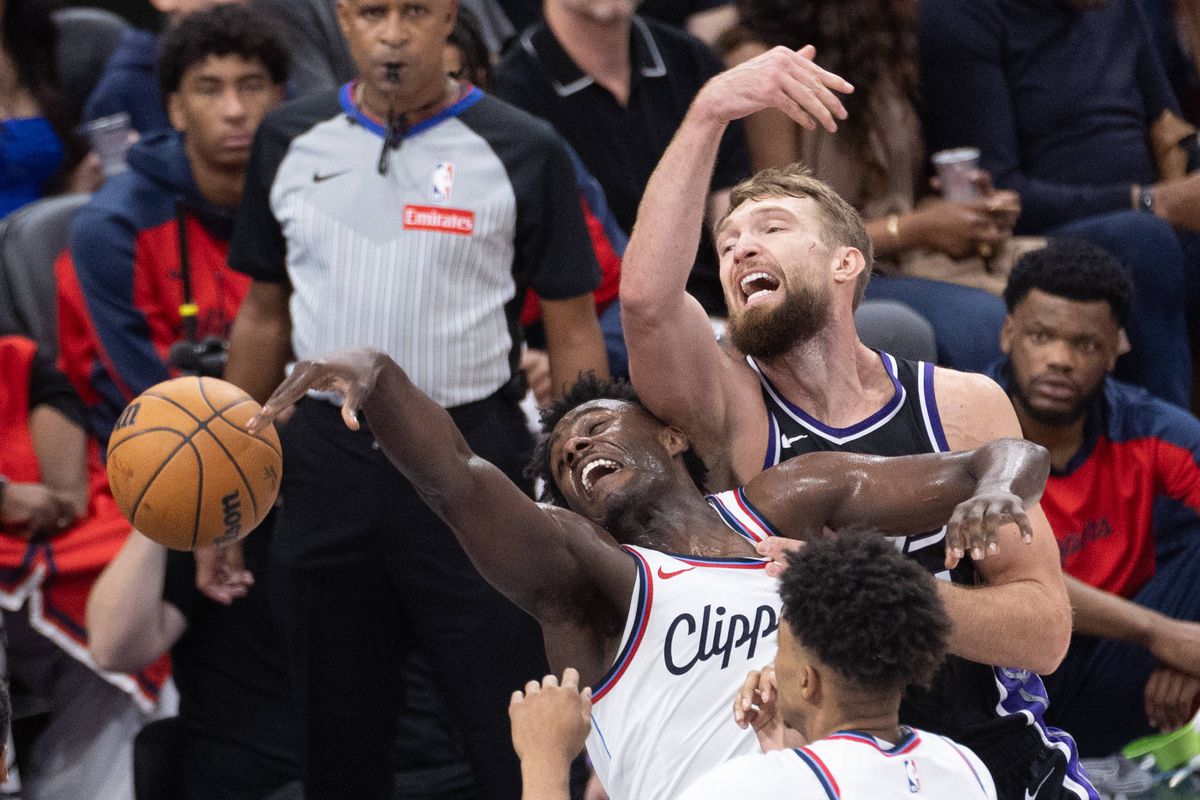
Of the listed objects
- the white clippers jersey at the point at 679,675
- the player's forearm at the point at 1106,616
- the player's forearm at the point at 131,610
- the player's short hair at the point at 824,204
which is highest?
the player's short hair at the point at 824,204

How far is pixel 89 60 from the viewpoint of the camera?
6395 mm

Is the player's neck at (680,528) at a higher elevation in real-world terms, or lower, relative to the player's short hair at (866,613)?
lower

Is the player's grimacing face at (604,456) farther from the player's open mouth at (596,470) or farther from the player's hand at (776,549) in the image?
the player's hand at (776,549)

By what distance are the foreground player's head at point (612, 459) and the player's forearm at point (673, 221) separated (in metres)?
0.20

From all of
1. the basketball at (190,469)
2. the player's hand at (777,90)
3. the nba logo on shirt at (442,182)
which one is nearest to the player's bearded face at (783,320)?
the player's hand at (777,90)

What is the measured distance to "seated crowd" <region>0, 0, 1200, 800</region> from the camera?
9.44 feet

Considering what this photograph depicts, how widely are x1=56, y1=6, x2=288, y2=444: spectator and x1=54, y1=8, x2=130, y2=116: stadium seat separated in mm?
1459

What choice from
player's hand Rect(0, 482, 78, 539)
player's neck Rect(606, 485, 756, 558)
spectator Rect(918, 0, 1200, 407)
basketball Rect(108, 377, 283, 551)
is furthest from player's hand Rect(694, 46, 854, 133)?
spectator Rect(918, 0, 1200, 407)

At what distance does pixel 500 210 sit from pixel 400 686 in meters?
1.17

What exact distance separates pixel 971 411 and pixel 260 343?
1.87m

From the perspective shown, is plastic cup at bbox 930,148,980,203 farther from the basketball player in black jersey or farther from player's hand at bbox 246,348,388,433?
player's hand at bbox 246,348,388,433

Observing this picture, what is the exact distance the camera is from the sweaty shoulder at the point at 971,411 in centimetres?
330

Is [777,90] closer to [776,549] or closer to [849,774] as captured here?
[776,549]

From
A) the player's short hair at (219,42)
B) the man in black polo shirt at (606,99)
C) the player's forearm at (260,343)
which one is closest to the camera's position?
the player's forearm at (260,343)
